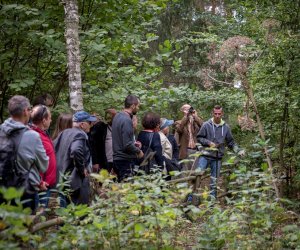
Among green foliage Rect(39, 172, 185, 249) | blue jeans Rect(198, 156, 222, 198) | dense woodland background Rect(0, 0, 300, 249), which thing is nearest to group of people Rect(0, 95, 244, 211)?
blue jeans Rect(198, 156, 222, 198)

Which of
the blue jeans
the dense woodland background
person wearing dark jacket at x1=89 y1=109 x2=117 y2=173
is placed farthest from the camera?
the blue jeans

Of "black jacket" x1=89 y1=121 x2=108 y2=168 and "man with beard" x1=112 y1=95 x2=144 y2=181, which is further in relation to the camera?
"black jacket" x1=89 y1=121 x2=108 y2=168

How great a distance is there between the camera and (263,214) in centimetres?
471

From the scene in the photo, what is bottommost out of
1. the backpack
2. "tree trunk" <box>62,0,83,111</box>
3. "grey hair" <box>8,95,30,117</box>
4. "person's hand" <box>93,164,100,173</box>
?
"person's hand" <box>93,164,100,173</box>

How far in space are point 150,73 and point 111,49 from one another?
0.99 metres

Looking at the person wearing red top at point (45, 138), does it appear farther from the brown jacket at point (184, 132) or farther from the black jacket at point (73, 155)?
the brown jacket at point (184, 132)

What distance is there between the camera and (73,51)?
24.4ft

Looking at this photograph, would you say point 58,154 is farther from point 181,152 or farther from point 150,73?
point 181,152

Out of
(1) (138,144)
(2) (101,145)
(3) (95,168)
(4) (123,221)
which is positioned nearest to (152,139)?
(1) (138,144)

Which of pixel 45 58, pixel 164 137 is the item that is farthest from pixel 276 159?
pixel 45 58

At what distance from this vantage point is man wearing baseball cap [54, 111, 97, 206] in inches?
229

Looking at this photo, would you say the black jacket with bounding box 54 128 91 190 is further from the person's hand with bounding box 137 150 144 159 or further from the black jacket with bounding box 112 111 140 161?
the person's hand with bounding box 137 150 144 159

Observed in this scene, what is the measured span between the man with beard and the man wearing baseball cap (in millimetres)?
1132

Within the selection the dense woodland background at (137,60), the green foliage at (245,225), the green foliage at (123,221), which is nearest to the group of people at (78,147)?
the green foliage at (123,221)
